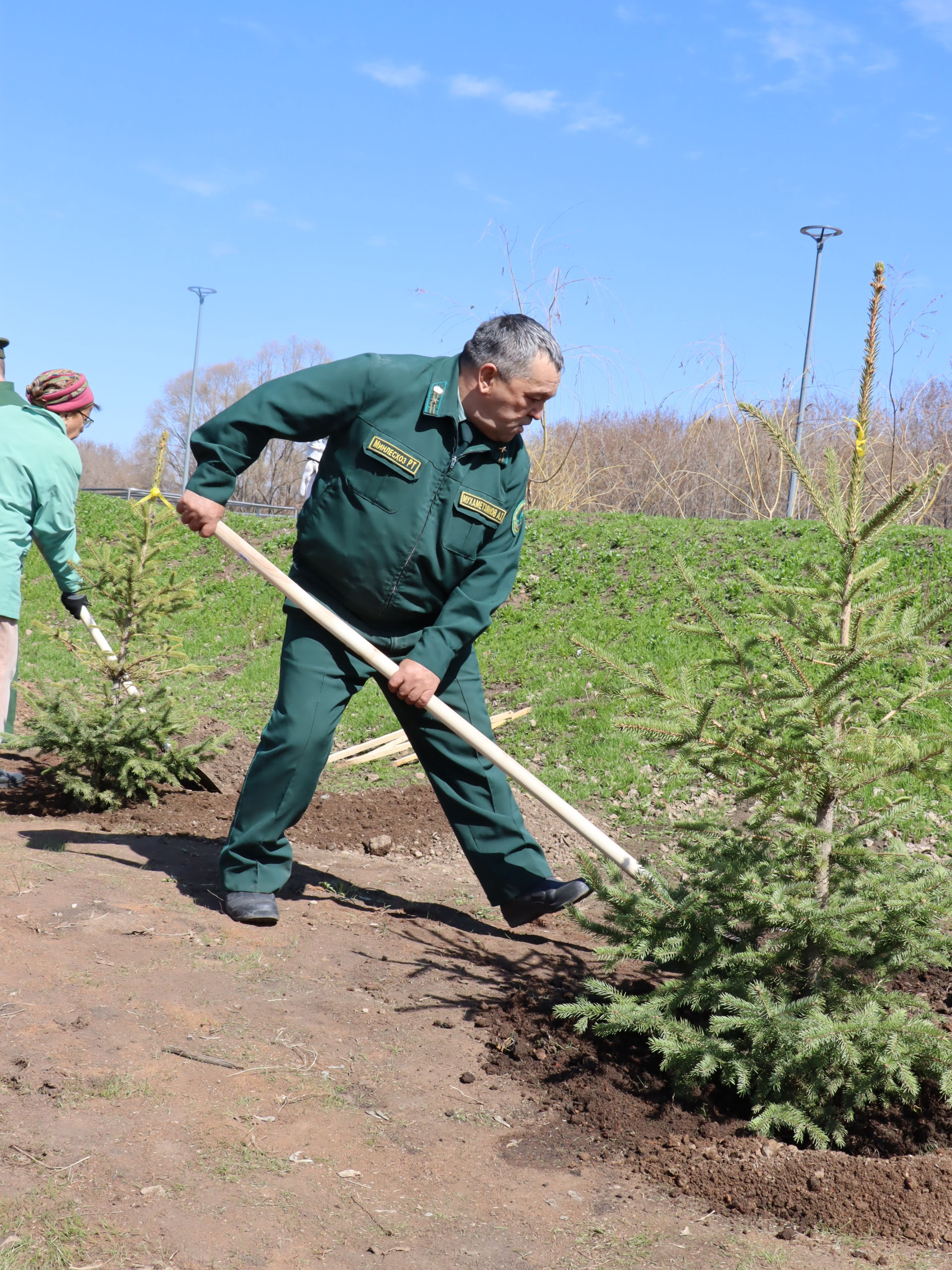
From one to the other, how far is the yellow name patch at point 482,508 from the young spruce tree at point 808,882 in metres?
0.87

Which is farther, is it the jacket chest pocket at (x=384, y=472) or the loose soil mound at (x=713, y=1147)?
the jacket chest pocket at (x=384, y=472)

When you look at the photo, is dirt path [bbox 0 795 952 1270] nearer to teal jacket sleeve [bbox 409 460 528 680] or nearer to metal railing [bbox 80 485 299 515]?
teal jacket sleeve [bbox 409 460 528 680]

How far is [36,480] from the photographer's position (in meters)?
5.35

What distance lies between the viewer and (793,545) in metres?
10.1

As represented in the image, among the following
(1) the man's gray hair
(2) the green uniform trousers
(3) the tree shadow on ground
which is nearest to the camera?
(1) the man's gray hair

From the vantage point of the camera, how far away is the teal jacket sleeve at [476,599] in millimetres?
3820

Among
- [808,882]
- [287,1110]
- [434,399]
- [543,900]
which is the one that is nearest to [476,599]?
[434,399]

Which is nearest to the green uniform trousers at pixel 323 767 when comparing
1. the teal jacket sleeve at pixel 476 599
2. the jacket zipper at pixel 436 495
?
the teal jacket sleeve at pixel 476 599

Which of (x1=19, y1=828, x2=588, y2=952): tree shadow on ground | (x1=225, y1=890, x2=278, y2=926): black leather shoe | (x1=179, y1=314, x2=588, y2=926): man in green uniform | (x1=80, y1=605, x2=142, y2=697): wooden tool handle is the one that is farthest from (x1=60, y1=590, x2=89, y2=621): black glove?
(x1=225, y1=890, x2=278, y2=926): black leather shoe

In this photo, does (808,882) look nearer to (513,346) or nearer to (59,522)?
(513,346)

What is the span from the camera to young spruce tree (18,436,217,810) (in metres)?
5.64

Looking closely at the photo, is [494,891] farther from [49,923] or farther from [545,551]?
[545,551]

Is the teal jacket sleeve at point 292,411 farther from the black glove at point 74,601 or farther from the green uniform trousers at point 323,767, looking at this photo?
the black glove at point 74,601

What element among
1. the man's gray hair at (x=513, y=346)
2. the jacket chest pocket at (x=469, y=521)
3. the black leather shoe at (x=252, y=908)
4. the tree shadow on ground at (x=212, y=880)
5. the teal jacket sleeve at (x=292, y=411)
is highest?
the man's gray hair at (x=513, y=346)
